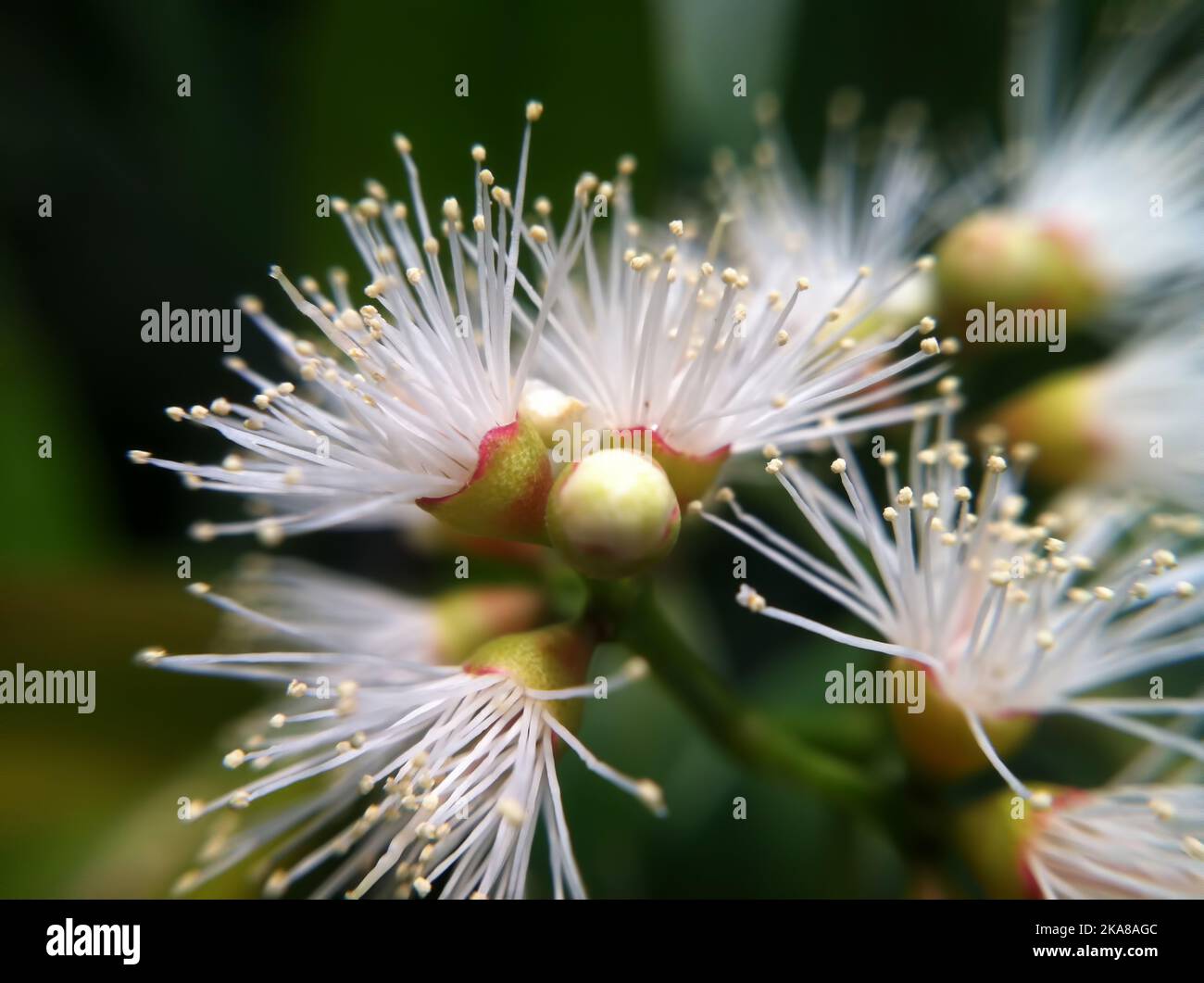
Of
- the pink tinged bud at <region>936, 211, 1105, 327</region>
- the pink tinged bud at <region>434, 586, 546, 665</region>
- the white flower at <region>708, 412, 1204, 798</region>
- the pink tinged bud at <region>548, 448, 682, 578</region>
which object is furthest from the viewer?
the pink tinged bud at <region>936, 211, 1105, 327</region>

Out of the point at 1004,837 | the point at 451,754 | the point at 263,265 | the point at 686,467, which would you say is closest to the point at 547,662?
the point at 451,754

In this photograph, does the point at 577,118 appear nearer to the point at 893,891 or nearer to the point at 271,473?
the point at 271,473

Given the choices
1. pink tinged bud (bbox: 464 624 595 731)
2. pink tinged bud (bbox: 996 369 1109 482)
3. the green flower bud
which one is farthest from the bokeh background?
the green flower bud

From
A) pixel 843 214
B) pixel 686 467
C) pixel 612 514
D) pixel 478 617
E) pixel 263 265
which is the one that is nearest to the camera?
pixel 612 514

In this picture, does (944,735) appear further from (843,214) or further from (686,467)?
(843,214)

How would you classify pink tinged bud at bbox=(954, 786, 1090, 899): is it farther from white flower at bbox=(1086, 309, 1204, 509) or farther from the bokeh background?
white flower at bbox=(1086, 309, 1204, 509)
